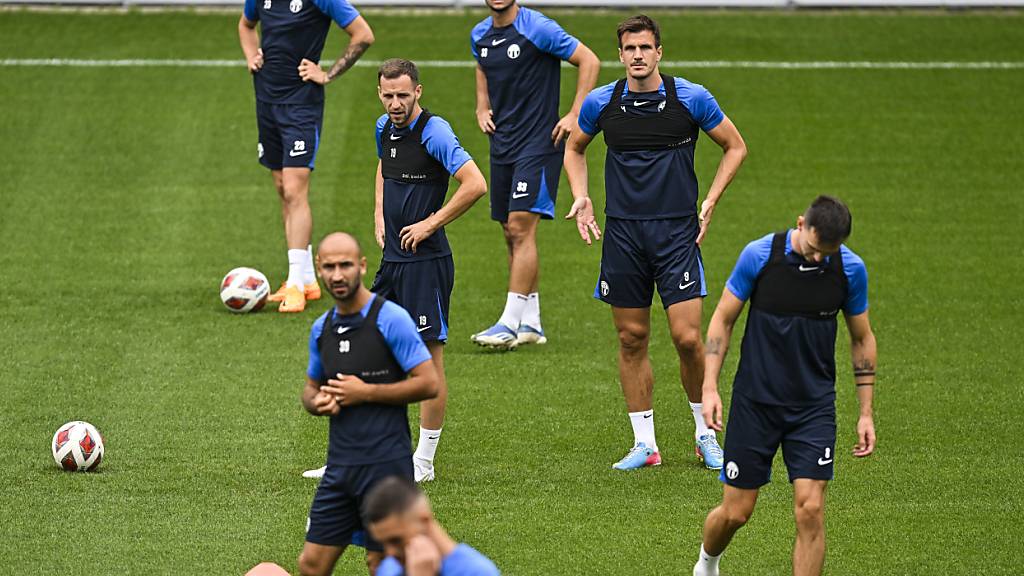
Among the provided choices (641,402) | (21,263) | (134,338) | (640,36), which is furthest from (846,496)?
(21,263)

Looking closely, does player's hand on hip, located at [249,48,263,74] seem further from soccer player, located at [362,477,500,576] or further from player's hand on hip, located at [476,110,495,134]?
soccer player, located at [362,477,500,576]

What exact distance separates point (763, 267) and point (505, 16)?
16.0 ft

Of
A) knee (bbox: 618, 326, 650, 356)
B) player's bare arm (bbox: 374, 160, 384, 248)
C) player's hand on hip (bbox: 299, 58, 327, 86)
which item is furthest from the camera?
player's hand on hip (bbox: 299, 58, 327, 86)

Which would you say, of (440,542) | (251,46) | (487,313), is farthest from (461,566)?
(251,46)

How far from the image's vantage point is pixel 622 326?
30.6 feet

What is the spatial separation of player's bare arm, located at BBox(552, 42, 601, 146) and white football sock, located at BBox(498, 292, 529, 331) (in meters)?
1.24

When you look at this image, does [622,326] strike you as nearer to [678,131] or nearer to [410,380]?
[678,131]

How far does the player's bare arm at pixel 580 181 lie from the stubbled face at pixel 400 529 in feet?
13.6

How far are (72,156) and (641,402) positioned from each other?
30.0ft

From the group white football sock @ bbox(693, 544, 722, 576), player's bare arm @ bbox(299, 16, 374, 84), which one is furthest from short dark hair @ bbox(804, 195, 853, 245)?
player's bare arm @ bbox(299, 16, 374, 84)

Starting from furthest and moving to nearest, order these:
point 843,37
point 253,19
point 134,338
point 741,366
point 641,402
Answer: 1. point 843,37
2. point 253,19
3. point 134,338
4. point 641,402
5. point 741,366

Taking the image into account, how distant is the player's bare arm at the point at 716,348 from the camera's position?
7.20 metres

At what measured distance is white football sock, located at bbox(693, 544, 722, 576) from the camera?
25.0 feet

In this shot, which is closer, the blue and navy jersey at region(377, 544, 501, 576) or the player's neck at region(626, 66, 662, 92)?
the blue and navy jersey at region(377, 544, 501, 576)
